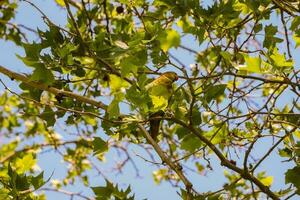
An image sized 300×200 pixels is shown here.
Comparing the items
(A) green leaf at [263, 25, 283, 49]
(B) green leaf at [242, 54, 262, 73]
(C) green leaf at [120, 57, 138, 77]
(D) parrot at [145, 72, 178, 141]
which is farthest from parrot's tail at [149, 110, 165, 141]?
(A) green leaf at [263, 25, 283, 49]

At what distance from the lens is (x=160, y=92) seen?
1919 mm

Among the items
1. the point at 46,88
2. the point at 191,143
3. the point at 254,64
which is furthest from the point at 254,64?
the point at 46,88

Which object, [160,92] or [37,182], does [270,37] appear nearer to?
[160,92]

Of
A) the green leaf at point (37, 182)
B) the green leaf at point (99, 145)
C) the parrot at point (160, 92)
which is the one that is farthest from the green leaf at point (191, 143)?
the green leaf at point (37, 182)

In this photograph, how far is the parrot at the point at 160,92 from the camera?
6.13 ft

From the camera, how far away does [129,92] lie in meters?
1.69

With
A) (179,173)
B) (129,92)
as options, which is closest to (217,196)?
(179,173)

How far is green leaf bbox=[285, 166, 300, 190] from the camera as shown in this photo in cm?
193

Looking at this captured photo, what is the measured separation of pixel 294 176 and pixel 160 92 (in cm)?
64

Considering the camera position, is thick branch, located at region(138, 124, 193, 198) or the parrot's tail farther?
the parrot's tail

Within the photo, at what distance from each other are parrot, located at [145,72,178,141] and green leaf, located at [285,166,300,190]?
57cm

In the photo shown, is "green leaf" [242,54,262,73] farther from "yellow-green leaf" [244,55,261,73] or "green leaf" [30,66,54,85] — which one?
"green leaf" [30,66,54,85]

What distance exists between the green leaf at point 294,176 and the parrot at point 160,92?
57 cm

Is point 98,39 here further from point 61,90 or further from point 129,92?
point 61,90
